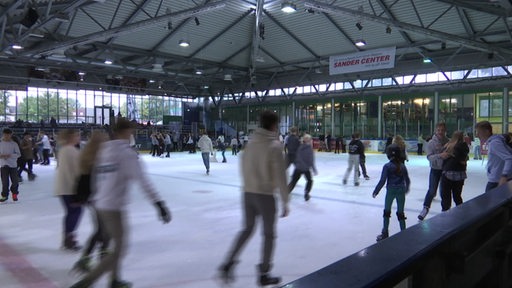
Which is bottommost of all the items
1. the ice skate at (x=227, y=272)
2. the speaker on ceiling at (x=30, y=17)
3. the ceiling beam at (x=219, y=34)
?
the ice skate at (x=227, y=272)

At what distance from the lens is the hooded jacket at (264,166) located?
134 inches

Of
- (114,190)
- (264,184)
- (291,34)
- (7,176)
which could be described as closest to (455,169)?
(264,184)

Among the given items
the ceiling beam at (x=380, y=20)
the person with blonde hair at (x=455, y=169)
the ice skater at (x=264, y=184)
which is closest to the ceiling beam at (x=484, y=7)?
the ceiling beam at (x=380, y=20)

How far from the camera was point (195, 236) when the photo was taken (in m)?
5.20

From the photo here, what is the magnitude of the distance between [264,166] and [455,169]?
3117 millimetres

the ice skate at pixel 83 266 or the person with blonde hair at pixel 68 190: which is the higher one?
the person with blonde hair at pixel 68 190

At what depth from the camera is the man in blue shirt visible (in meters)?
4.10

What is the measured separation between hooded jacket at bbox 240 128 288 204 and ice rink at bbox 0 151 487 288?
0.85 metres

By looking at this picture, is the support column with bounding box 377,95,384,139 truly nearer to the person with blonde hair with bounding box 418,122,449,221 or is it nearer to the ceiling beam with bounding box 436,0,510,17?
the ceiling beam with bounding box 436,0,510,17

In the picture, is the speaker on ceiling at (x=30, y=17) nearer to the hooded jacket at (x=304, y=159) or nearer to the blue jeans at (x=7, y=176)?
the blue jeans at (x=7, y=176)

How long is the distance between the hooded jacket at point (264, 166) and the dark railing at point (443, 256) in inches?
61.9

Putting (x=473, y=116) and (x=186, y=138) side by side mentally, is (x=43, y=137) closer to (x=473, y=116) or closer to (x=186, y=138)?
(x=186, y=138)

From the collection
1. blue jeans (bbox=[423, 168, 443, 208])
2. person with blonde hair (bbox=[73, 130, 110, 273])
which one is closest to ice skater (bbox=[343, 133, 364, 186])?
blue jeans (bbox=[423, 168, 443, 208])

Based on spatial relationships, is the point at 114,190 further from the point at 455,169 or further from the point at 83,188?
the point at 455,169
